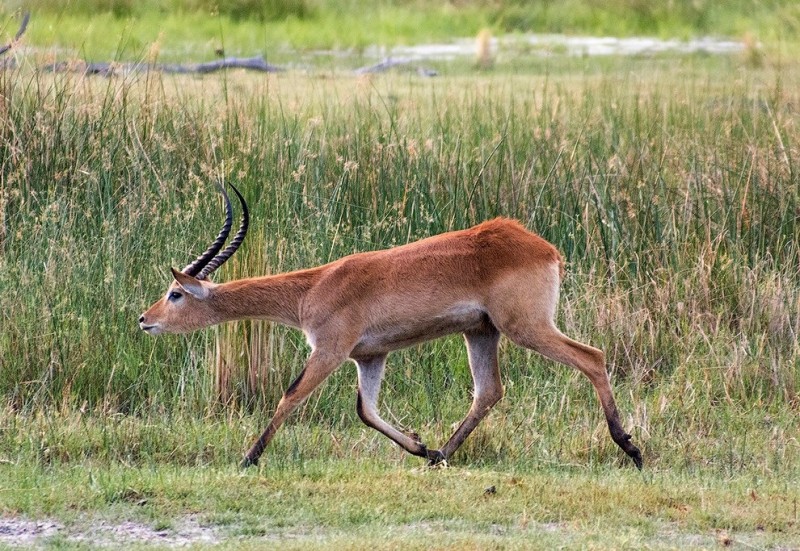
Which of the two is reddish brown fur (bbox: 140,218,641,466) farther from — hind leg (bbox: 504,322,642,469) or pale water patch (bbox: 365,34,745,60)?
pale water patch (bbox: 365,34,745,60)

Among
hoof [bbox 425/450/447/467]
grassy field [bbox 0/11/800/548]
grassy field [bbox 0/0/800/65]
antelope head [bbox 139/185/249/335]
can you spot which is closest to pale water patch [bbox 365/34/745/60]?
grassy field [bbox 0/0/800/65]

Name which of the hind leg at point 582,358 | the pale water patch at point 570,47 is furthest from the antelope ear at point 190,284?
the pale water patch at point 570,47

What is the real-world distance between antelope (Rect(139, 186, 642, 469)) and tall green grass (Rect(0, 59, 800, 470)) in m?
0.49

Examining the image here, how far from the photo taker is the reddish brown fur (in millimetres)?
6188

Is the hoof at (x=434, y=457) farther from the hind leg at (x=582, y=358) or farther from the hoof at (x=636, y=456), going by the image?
the hoof at (x=636, y=456)

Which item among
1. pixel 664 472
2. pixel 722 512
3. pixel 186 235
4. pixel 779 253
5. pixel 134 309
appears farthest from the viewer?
pixel 779 253

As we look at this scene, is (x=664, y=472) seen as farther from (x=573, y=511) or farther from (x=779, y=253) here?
(x=779, y=253)

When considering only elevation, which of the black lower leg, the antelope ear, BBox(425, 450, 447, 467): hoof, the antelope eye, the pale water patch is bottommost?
BBox(425, 450, 447, 467): hoof

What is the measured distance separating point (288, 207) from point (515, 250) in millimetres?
2153

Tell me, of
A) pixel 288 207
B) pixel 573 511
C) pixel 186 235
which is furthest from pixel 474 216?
pixel 573 511

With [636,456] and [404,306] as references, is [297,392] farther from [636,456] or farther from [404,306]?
[636,456]

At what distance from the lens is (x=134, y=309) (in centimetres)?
758

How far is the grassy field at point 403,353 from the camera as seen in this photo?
17.2ft

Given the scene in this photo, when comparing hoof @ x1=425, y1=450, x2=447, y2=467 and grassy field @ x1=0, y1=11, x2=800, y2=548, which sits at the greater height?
grassy field @ x1=0, y1=11, x2=800, y2=548
